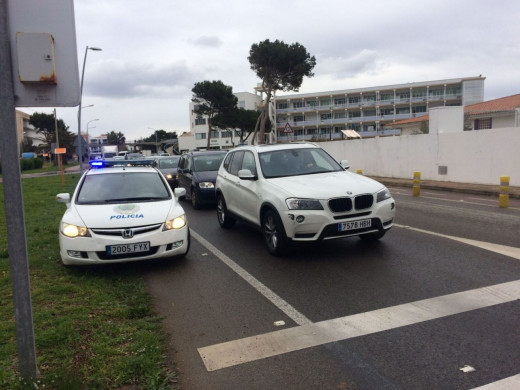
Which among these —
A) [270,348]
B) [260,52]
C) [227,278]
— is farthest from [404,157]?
[260,52]

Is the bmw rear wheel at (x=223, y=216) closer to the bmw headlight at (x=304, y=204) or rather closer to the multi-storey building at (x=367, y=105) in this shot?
the bmw headlight at (x=304, y=204)

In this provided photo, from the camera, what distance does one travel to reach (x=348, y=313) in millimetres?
4426

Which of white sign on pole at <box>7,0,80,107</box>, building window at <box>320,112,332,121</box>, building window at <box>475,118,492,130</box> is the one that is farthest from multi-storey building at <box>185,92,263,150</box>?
white sign on pole at <box>7,0,80,107</box>

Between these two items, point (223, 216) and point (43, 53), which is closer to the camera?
point (43, 53)

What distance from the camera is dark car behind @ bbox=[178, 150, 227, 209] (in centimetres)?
1249

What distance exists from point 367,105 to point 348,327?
80.1 m

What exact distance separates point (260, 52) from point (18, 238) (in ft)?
144

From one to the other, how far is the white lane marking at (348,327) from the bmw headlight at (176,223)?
2710 mm

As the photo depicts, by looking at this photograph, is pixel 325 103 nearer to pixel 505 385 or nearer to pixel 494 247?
pixel 494 247

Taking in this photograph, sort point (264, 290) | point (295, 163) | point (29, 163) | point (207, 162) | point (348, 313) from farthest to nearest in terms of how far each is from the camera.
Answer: point (29, 163), point (207, 162), point (295, 163), point (264, 290), point (348, 313)

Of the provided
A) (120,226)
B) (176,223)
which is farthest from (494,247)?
(120,226)

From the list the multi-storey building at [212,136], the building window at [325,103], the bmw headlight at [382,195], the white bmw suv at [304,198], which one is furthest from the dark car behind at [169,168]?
the multi-storey building at [212,136]

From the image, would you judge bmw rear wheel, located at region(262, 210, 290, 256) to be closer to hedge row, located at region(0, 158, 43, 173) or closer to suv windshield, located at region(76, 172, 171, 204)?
suv windshield, located at region(76, 172, 171, 204)

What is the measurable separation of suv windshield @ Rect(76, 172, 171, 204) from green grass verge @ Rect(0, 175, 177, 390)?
1059 mm
